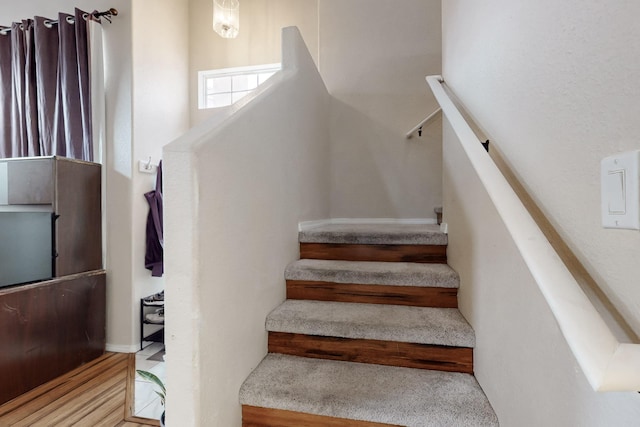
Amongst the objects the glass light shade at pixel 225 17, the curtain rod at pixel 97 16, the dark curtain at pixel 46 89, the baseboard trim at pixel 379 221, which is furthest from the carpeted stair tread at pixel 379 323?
the curtain rod at pixel 97 16

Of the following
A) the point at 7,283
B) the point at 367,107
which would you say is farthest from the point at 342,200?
the point at 7,283

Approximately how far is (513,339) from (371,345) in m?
0.59

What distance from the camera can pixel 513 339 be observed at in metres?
0.83

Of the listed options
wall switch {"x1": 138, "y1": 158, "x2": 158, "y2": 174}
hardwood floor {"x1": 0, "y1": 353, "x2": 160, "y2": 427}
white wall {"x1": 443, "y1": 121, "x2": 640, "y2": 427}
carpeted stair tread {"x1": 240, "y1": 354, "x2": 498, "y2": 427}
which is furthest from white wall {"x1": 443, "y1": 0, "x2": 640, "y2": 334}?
wall switch {"x1": 138, "y1": 158, "x2": 158, "y2": 174}

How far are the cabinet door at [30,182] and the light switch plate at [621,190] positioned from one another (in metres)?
2.99

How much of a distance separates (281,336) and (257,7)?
3.71 m

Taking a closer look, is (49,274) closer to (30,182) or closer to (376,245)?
(30,182)

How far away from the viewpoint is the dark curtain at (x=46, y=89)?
8.39 feet

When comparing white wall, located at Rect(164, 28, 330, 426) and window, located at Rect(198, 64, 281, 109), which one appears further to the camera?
window, located at Rect(198, 64, 281, 109)

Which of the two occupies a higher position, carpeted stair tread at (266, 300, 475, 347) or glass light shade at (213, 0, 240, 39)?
glass light shade at (213, 0, 240, 39)

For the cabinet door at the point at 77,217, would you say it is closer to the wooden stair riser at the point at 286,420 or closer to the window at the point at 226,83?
the window at the point at 226,83

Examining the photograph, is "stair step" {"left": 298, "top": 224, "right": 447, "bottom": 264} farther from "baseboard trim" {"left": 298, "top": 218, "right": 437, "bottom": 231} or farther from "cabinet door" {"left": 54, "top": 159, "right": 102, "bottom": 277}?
"cabinet door" {"left": 54, "top": 159, "right": 102, "bottom": 277}

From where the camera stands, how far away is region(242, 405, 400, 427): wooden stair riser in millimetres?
1012

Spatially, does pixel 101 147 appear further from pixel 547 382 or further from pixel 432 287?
pixel 547 382
